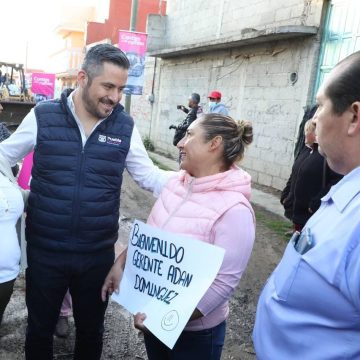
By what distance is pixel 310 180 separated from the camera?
11.9ft

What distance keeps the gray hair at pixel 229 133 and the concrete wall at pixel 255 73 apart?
5743 millimetres

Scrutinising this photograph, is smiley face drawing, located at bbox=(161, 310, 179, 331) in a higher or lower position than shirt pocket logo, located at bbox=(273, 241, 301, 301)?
lower

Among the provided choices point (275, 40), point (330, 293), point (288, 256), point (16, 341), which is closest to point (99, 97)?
point (288, 256)

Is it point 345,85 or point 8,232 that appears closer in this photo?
point 345,85

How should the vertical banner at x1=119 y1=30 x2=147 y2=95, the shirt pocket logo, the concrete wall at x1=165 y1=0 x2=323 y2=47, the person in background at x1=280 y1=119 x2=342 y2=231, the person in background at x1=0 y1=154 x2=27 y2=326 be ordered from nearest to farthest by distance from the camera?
the shirt pocket logo, the person in background at x1=0 y1=154 x2=27 y2=326, the person in background at x1=280 y1=119 x2=342 y2=231, the concrete wall at x1=165 y1=0 x2=323 y2=47, the vertical banner at x1=119 y1=30 x2=147 y2=95

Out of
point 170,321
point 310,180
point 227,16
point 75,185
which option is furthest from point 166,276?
point 227,16

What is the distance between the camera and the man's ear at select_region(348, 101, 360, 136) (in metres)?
1.05

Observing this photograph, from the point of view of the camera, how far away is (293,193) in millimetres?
4074

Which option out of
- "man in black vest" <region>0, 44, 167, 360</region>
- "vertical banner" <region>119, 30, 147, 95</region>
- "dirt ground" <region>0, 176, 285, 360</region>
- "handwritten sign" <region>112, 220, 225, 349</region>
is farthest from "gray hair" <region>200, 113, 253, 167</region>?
"vertical banner" <region>119, 30, 147, 95</region>

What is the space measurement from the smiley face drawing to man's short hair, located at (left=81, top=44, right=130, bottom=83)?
48.3 inches

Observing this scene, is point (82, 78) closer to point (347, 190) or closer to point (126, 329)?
point (347, 190)

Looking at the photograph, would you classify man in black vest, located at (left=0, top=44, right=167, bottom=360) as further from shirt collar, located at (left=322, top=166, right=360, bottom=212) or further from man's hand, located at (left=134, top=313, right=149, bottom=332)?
Answer: shirt collar, located at (left=322, top=166, right=360, bottom=212)

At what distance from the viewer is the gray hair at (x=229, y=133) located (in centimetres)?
180

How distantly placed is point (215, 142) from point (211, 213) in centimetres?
32
